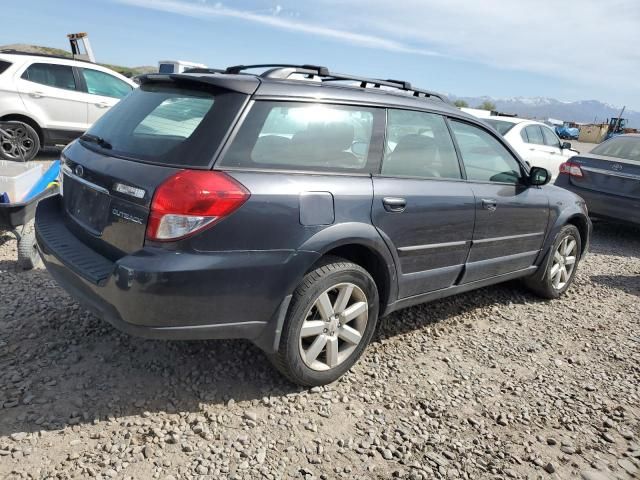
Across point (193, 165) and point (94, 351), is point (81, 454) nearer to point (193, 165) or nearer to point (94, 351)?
point (94, 351)

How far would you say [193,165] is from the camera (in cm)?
238

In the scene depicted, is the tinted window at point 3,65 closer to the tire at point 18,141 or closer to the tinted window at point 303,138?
the tire at point 18,141

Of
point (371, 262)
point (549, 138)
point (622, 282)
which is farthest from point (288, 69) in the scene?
point (549, 138)

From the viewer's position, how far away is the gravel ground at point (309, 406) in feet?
7.70

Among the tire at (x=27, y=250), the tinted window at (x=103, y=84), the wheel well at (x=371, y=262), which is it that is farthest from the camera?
the tinted window at (x=103, y=84)

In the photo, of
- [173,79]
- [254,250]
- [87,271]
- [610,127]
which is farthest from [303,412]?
[610,127]

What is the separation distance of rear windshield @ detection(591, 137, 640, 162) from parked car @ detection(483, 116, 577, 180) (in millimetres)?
2131

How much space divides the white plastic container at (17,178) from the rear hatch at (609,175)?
693 centimetres

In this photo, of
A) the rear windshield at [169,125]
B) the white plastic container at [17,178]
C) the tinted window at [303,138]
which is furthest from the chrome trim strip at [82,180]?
the white plastic container at [17,178]

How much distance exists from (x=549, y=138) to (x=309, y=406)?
996 centimetres

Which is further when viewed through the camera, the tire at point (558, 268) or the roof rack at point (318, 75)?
the tire at point (558, 268)

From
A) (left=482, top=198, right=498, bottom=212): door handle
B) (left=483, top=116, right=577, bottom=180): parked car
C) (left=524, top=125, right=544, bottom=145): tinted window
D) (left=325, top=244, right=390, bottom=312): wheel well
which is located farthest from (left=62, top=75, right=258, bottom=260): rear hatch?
(left=524, top=125, right=544, bottom=145): tinted window

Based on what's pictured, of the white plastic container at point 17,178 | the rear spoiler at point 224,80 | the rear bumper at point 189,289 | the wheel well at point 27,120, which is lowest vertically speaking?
the wheel well at point 27,120

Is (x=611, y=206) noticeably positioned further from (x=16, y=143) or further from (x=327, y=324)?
(x=16, y=143)
